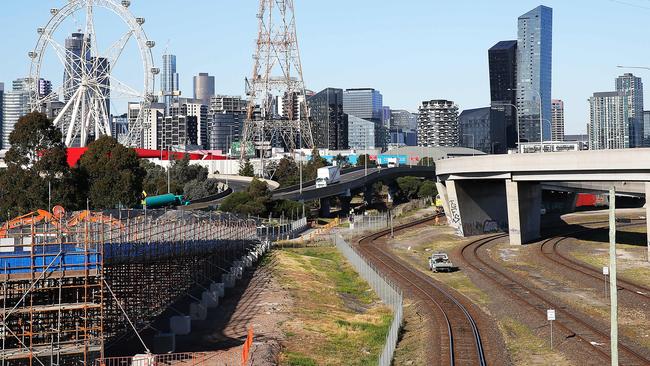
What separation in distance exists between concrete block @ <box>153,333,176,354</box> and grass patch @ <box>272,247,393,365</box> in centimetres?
459

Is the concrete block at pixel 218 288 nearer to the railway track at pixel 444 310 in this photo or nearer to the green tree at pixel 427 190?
the railway track at pixel 444 310

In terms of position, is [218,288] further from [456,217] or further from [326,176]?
[326,176]

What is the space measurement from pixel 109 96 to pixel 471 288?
261ft

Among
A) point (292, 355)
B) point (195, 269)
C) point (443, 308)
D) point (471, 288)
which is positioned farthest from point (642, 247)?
point (292, 355)

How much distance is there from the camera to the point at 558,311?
4481cm

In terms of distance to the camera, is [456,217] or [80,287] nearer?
[80,287]

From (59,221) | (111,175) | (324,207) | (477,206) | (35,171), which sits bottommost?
(324,207)

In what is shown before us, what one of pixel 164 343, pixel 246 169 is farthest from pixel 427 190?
pixel 164 343

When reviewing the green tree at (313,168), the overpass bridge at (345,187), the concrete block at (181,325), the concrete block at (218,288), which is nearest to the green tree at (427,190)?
the overpass bridge at (345,187)

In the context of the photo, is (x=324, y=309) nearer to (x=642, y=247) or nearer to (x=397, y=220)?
(x=642, y=247)

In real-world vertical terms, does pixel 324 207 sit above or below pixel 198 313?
above

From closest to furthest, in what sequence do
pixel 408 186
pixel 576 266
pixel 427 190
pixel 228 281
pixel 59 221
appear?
pixel 59 221 → pixel 228 281 → pixel 576 266 → pixel 427 190 → pixel 408 186

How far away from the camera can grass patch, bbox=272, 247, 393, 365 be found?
117ft

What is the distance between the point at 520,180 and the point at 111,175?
3967cm
